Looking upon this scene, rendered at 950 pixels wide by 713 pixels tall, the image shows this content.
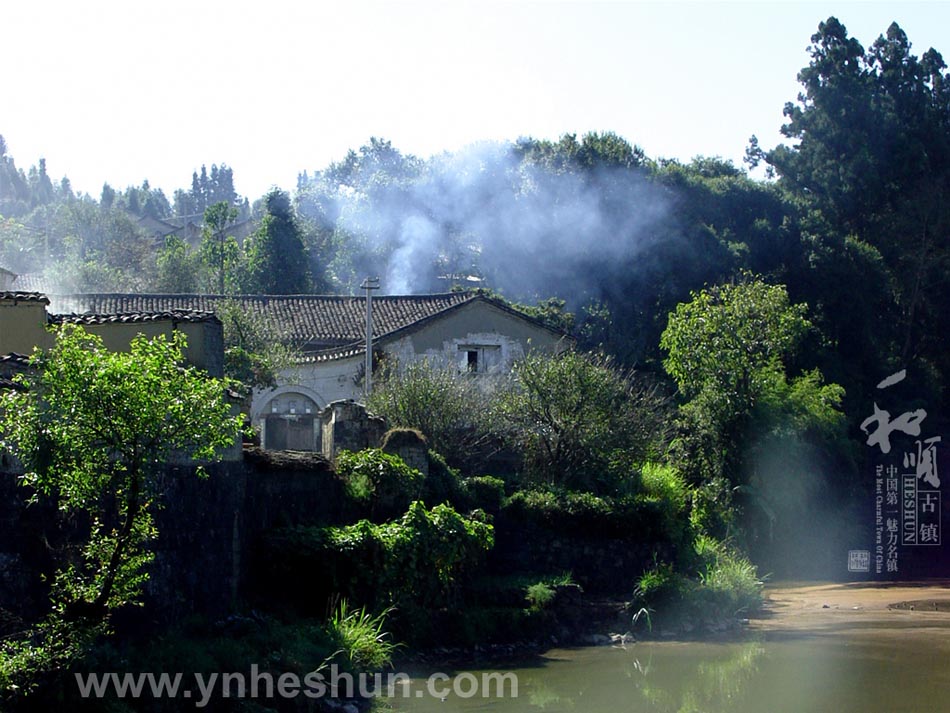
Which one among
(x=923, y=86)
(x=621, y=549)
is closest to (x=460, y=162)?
(x=923, y=86)

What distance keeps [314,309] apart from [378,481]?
18552mm

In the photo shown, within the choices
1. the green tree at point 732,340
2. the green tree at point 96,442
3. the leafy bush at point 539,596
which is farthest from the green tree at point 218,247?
the green tree at point 96,442

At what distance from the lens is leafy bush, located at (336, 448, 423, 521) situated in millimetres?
18953

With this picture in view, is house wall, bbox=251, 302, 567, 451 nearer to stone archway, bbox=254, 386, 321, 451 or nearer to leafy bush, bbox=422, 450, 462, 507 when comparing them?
stone archway, bbox=254, 386, 321, 451

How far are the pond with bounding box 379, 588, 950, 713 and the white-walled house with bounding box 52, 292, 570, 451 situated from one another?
38.4 ft

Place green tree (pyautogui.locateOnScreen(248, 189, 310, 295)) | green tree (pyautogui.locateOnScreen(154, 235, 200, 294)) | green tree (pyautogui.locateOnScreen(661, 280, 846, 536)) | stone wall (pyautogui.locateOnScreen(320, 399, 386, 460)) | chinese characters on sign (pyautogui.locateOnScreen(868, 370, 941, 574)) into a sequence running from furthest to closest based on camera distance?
green tree (pyautogui.locateOnScreen(154, 235, 200, 294)) < green tree (pyautogui.locateOnScreen(248, 189, 310, 295)) < chinese characters on sign (pyautogui.locateOnScreen(868, 370, 941, 574)) < green tree (pyautogui.locateOnScreen(661, 280, 846, 536)) < stone wall (pyautogui.locateOnScreen(320, 399, 386, 460))

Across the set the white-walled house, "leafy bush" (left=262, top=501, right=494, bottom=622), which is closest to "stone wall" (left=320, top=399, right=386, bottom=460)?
"leafy bush" (left=262, top=501, right=494, bottom=622)

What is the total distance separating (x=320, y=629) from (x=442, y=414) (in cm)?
874

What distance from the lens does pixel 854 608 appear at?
2280cm

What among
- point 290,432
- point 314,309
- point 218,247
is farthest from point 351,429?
point 218,247

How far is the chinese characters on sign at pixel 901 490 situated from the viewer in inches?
1148

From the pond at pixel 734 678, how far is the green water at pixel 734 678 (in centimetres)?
1

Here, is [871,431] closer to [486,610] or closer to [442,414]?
[442,414]

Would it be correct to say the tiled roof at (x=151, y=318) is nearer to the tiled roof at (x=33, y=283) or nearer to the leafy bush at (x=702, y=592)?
the leafy bush at (x=702, y=592)
